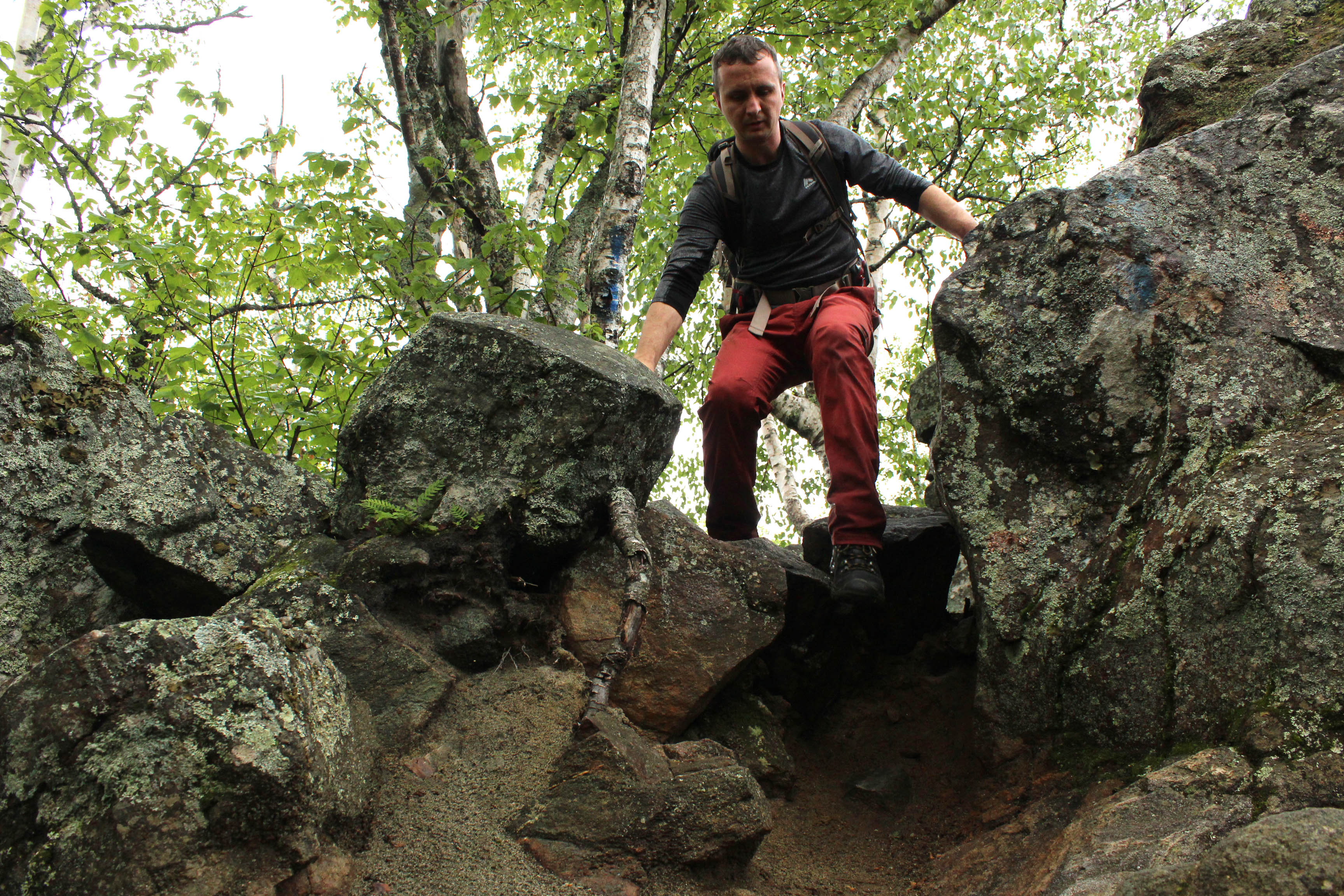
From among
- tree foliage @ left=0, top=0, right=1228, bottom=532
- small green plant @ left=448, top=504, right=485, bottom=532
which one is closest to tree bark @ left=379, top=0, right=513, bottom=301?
tree foliage @ left=0, top=0, right=1228, bottom=532

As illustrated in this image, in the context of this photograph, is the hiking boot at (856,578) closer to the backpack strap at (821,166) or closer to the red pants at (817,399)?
the red pants at (817,399)

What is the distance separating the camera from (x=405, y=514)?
387cm

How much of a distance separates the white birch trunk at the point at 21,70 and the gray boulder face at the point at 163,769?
9.77 meters

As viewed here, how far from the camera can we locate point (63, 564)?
373 centimetres

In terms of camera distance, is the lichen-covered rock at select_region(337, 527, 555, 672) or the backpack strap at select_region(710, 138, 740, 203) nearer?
the lichen-covered rock at select_region(337, 527, 555, 672)

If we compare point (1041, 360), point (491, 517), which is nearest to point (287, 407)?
point (491, 517)

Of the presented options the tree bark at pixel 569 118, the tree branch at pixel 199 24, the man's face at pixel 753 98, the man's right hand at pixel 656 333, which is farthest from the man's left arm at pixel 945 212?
the tree branch at pixel 199 24

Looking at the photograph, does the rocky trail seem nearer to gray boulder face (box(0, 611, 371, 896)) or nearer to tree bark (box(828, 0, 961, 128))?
gray boulder face (box(0, 611, 371, 896))

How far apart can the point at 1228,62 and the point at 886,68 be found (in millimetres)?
4879

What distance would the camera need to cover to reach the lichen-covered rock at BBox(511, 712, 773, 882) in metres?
2.76

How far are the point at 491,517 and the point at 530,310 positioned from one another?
9.81 ft

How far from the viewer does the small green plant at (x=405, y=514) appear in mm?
3863

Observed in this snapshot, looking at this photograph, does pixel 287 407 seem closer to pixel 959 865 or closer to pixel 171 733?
pixel 171 733

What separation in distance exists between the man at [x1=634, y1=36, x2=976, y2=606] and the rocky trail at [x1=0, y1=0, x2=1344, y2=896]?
0.43 metres
